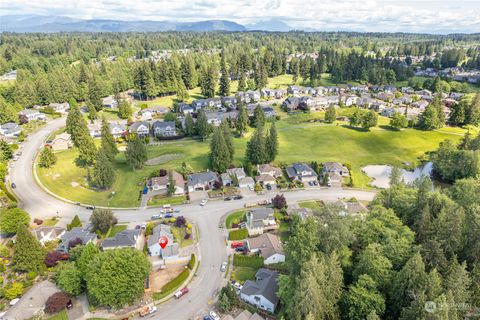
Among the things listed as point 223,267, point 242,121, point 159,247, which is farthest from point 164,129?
point 223,267

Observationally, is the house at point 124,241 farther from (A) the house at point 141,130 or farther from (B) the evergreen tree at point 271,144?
(A) the house at point 141,130

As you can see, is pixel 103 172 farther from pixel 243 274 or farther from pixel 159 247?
pixel 243 274

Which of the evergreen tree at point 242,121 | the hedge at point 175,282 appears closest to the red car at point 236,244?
the hedge at point 175,282

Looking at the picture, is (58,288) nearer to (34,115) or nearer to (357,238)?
(357,238)

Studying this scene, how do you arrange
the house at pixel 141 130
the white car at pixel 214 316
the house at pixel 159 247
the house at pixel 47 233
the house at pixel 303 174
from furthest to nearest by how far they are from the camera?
1. the house at pixel 141 130
2. the house at pixel 303 174
3. the house at pixel 47 233
4. the house at pixel 159 247
5. the white car at pixel 214 316

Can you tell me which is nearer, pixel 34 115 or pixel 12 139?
pixel 12 139

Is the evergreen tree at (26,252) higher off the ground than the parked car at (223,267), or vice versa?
the evergreen tree at (26,252)

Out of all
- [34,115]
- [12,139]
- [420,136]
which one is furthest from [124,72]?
[420,136]
